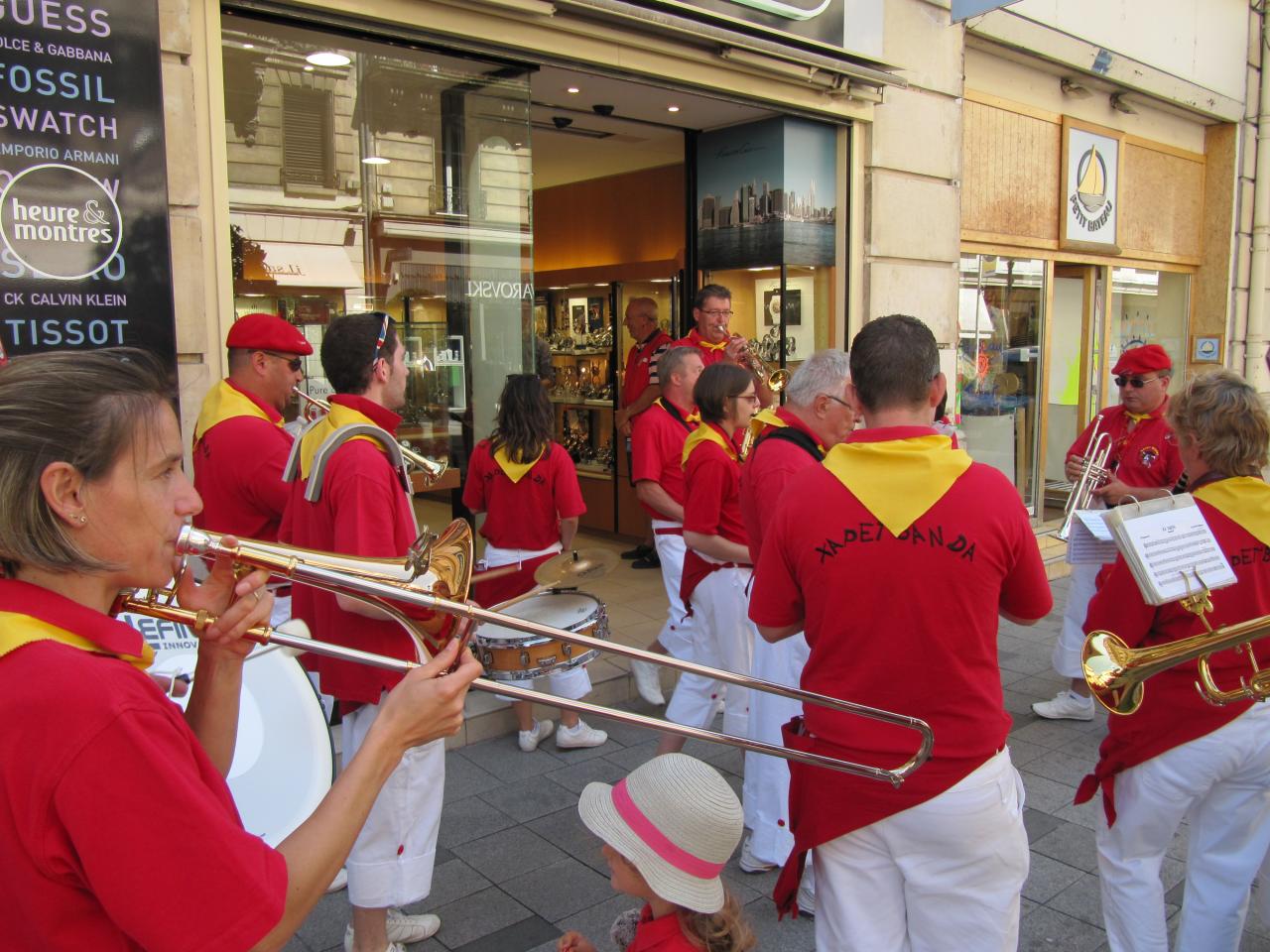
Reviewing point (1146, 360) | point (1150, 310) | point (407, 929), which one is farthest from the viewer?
point (1150, 310)

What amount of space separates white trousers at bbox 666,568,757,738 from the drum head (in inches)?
20.9

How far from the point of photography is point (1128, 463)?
570 cm

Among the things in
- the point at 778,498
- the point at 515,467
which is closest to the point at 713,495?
the point at 778,498

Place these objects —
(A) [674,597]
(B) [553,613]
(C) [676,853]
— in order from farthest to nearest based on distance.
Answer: (A) [674,597] → (B) [553,613] → (C) [676,853]

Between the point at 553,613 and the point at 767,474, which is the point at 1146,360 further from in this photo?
the point at 553,613

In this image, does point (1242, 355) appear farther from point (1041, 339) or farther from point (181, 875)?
point (181, 875)

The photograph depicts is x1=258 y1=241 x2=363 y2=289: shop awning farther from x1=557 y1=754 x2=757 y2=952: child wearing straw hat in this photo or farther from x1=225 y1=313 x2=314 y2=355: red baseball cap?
x1=557 y1=754 x2=757 y2=952: child wearing straw hat

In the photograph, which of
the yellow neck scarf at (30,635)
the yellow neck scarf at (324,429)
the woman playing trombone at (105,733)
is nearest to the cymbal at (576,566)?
the yellow neck scarf at (324,429)

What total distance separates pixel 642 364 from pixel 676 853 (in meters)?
6.65

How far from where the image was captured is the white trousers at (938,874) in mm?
2301

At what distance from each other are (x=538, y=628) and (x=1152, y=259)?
1138 cm

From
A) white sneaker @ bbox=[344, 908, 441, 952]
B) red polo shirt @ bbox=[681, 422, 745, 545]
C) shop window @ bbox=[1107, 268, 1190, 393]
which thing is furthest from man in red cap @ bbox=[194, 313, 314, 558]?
shop window @ bbox=[1107, 268, 1190, 393]

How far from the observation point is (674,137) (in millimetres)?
8695

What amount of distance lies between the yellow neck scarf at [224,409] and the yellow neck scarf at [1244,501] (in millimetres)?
3559
